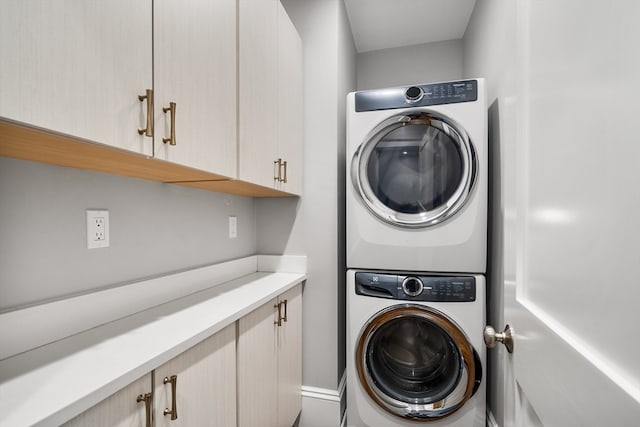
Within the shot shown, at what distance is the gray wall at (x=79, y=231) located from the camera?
0.75 meters

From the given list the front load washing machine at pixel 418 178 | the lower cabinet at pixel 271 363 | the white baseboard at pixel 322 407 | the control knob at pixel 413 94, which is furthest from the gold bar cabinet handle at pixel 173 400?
the control knob at pixel 413 94

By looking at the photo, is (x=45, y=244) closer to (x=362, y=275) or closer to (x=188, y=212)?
(x=188, y=212)

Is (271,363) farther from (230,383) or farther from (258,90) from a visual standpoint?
(258,90)

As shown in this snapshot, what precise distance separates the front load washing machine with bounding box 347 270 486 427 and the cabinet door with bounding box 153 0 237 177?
3.32ft

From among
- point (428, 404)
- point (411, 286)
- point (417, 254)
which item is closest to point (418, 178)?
point (417, 254)

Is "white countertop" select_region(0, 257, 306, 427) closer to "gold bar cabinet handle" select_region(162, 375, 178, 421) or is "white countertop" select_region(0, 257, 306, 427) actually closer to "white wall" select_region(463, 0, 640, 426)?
"gold bar cabinet handle" select_region(162, 375, 178, 421)

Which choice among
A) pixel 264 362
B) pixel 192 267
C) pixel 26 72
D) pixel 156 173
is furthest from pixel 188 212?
pixel 26 72

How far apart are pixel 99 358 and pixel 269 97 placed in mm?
1190

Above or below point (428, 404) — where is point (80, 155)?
above

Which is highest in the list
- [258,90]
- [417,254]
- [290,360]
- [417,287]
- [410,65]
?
[410,65]

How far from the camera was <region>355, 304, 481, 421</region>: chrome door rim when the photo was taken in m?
1.46

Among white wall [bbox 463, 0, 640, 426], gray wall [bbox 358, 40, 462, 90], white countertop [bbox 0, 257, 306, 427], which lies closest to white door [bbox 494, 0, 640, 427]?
white wall [bbox 463, 0, 640, 426]

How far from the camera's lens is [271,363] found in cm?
134

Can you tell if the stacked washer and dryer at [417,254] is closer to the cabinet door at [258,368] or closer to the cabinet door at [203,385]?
the cabinet door at [258,368]
